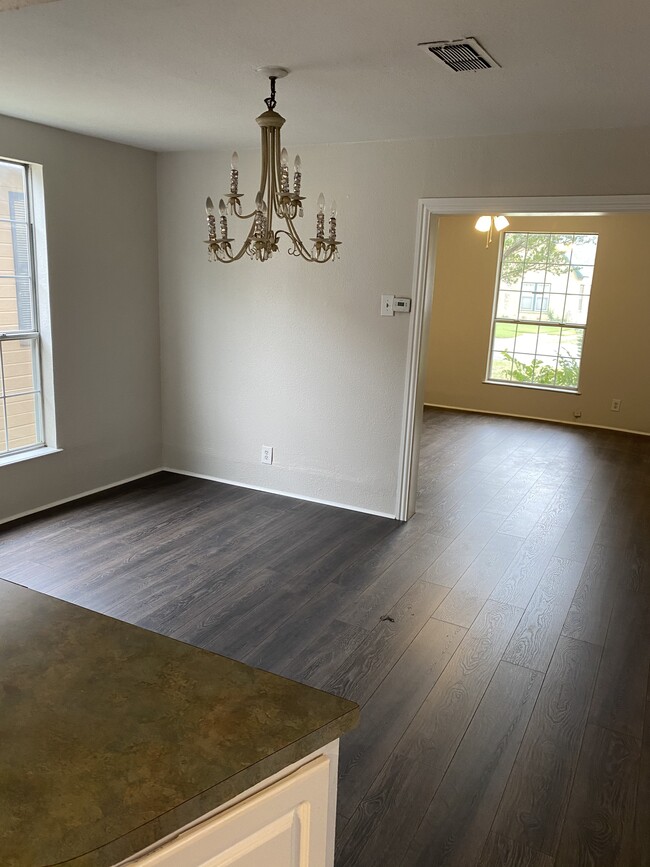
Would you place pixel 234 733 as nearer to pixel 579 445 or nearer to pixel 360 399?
pixel 360 399

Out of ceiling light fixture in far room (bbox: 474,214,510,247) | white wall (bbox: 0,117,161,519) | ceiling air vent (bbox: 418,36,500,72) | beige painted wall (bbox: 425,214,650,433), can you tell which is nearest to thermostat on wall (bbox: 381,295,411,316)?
ceiling air vent (bbox: 418,36,500,72)

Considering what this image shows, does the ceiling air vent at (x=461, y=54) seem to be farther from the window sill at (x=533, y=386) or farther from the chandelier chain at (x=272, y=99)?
the window sill at (x=533, y=386)

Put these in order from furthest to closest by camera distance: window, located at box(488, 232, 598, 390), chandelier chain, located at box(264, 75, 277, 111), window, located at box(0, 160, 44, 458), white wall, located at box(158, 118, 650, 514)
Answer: window, located at box(488, 232, 598, 390) < window, located at box(0, 160, 44, 458) < white wall, located at box(158, 118, 650, 514) < chandelier chain, located at box(264, 75, 277, 111)

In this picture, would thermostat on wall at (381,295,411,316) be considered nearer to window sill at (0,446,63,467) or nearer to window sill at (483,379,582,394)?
window sill at (0,446,63,467)

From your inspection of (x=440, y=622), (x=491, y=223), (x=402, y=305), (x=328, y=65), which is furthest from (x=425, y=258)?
(x=491, y=223)

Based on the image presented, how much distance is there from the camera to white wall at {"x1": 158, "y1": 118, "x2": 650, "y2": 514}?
3.80 meters

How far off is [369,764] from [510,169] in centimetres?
318

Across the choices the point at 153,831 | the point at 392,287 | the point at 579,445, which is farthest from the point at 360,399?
the point at 153,831

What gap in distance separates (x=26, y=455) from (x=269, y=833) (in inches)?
146

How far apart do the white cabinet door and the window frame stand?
11.6ft

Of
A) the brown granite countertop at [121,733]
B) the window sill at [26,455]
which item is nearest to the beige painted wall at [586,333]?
the window sill at [26,455]

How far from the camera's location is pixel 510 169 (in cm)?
380

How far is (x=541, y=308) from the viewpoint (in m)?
7.81

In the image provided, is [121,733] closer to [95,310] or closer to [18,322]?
[18,322]
